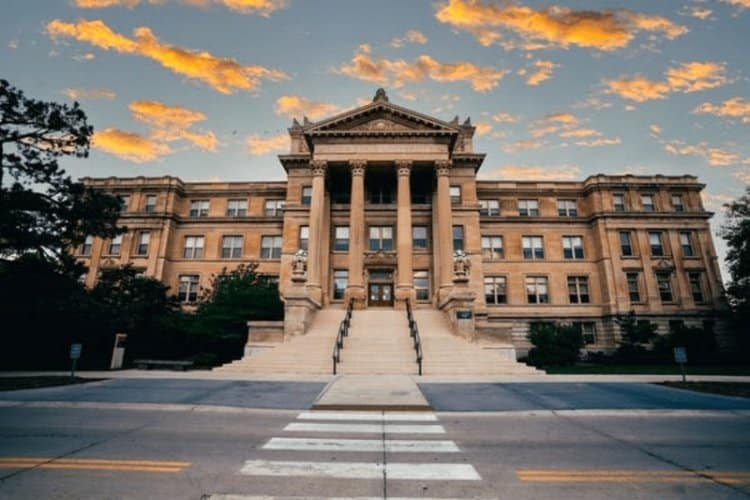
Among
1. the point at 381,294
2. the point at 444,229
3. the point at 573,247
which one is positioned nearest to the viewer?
the point at 444,229

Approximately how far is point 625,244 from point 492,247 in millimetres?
12225

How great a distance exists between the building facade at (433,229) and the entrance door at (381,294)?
0.09 m

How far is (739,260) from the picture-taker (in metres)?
31.2

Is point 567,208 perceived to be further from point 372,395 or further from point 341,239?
point 372,395

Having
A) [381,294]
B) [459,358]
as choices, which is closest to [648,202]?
[381,294]

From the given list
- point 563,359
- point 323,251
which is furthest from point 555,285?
point 323,251

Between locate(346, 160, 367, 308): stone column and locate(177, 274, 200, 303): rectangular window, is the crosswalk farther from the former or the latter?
locate(177, 274, 200, 303): rectangular window

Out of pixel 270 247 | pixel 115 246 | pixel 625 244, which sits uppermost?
pixel 625 244

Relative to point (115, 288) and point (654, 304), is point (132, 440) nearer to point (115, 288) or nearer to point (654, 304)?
point (115, 288)

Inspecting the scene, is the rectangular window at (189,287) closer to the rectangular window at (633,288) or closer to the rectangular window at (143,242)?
the rectangular window at (143,242)

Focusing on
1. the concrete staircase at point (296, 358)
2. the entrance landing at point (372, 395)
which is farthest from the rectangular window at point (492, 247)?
the entrance landing at point (372, 395)

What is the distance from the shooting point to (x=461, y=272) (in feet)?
75.7

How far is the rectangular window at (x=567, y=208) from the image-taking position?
37.3 m

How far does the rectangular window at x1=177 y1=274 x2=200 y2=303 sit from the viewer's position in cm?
3550
